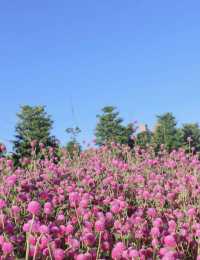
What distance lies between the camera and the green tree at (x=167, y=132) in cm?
2403

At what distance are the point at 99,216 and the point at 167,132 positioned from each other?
20725mm

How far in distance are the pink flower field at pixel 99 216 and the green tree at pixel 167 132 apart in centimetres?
1544

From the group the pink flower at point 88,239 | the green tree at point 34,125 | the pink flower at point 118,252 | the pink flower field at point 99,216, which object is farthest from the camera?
the green tree at point 34,125

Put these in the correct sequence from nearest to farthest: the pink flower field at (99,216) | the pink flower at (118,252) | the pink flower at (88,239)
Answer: the pink flower at (118,252), the pink flower field at (99,216), the pink flower at (88,239)

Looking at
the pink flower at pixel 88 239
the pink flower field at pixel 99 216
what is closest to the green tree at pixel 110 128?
the pink flower field at pixel 99 216

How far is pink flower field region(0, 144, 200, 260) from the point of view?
3683 mm

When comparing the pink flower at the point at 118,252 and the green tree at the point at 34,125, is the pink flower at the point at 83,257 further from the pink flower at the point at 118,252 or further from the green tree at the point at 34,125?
the green tree at the point at 34,125

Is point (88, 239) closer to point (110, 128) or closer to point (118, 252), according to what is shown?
point (118, 252)

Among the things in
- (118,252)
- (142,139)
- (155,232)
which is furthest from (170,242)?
(142,139)

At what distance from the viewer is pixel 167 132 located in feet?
81.8

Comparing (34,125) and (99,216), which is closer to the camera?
(99,216)

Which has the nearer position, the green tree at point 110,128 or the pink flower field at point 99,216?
the pink flower field at point 99,216

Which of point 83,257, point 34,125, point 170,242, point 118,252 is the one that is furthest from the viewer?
point 34,125

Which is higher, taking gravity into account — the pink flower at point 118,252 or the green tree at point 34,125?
the green tree at point 34,125
